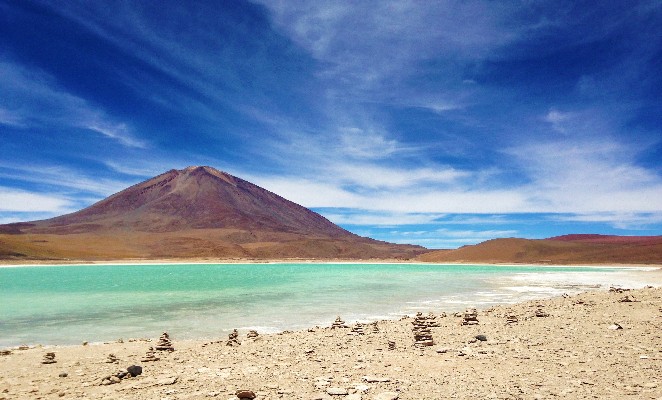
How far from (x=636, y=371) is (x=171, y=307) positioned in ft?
47.7

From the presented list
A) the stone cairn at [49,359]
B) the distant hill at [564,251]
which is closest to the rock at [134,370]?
the stone cairn at [49,359]

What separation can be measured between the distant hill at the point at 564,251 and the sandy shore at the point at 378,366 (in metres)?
86.4

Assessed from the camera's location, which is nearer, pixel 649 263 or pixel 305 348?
pixel 305 348

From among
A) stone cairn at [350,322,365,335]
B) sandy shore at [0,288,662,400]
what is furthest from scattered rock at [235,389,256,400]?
stone cairn at [350,322,365,335]

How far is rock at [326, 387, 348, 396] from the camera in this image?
4.99 m

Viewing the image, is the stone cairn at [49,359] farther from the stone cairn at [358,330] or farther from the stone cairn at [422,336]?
the stone cairn at [422,336]

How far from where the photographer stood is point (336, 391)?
5.07 meters

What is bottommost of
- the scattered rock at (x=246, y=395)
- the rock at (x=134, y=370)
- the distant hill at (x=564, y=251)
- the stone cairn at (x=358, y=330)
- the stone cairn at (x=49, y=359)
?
the stone cairn at (x=49, y=359)

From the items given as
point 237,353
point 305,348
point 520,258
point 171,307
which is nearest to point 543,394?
point 305,348

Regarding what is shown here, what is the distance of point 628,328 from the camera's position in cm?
897

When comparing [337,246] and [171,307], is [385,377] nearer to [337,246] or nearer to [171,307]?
[171,307]

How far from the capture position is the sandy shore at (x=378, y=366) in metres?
5.15

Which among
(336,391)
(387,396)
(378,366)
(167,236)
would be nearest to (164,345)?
(378,366)

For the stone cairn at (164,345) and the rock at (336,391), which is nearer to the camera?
the rock at (336,391)
